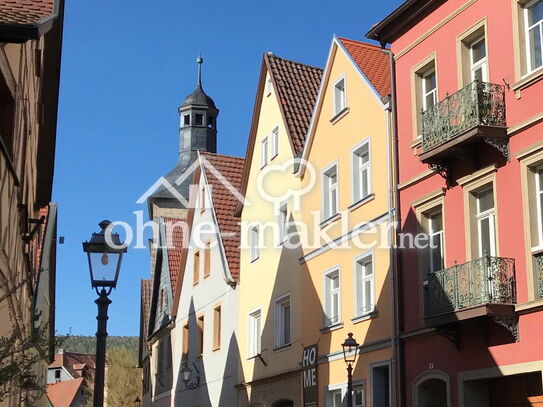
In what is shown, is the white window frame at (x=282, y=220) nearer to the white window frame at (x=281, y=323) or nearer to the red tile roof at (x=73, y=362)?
the white window frame at (x=281, y=323)

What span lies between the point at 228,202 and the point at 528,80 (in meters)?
18.5

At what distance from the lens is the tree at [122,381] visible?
206ft

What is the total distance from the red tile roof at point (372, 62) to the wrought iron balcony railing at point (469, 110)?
13.5ft

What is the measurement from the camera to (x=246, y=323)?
95.9 ft

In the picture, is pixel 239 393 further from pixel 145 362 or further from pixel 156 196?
pixel 156 196

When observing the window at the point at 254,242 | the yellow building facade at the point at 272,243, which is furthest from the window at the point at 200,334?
the window at the point at 254,242

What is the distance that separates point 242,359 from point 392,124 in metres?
11.4

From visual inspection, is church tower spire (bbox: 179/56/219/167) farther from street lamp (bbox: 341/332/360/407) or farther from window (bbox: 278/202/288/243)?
street lamp (bbox: 341/332/360/407)

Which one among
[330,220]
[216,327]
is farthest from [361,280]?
[216,327]

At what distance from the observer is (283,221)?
27281 mm

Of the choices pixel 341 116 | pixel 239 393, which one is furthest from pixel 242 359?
pixel 341 116

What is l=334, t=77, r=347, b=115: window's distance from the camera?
23991 millimetres

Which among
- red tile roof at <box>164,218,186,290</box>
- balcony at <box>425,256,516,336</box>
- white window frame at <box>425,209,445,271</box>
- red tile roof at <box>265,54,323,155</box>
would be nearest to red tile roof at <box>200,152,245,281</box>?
red tile roof at <box>265,54,323,155</box>

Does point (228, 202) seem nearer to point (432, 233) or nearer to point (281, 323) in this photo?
point (281, 323)
